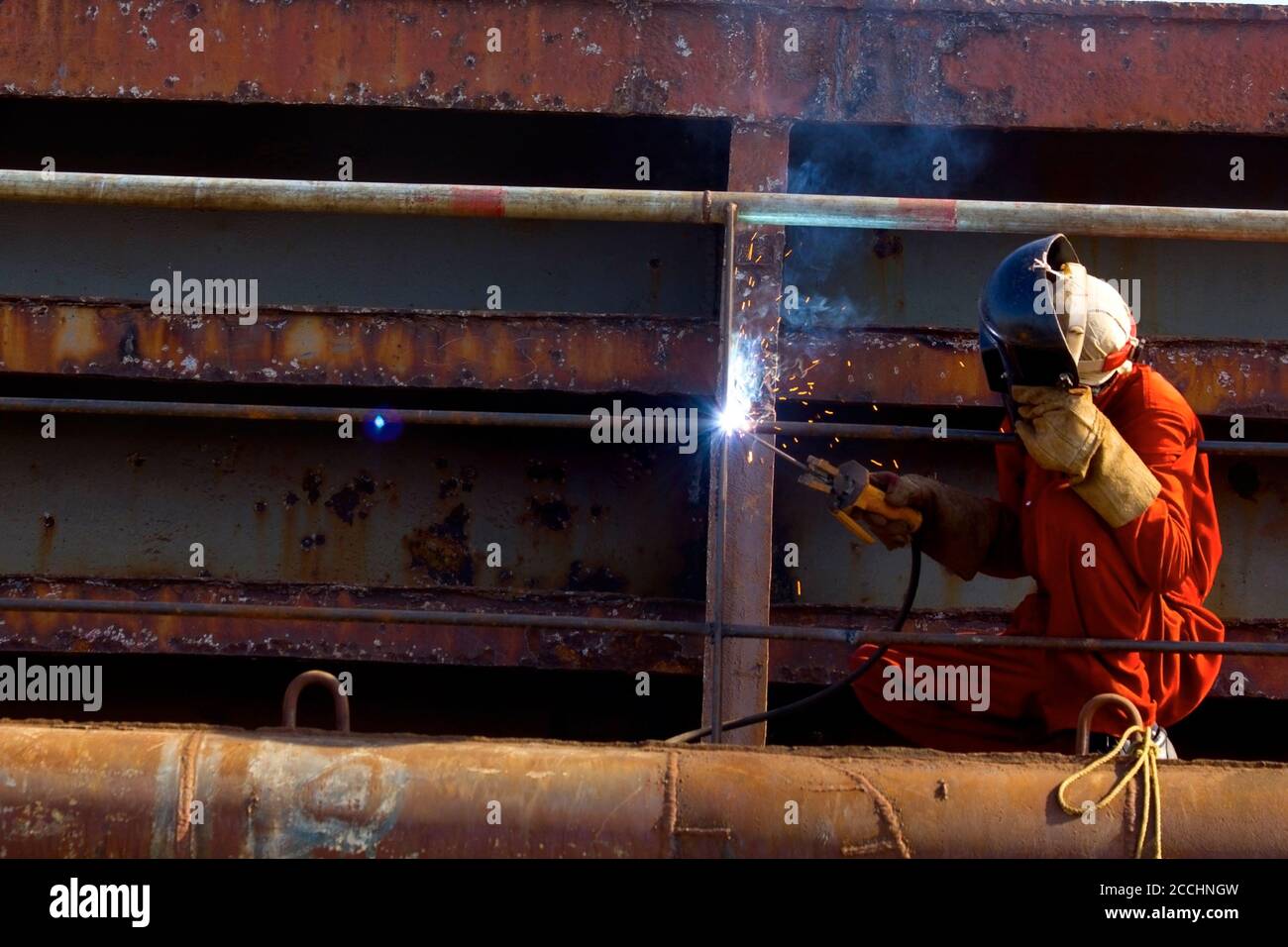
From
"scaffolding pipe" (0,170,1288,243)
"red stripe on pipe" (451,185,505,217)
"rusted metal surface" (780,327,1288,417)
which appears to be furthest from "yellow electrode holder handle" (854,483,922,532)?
"rusted metal surface" (780,327,1288,417)

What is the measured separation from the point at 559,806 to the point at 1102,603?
4.08ft

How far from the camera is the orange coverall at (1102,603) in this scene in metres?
2.84

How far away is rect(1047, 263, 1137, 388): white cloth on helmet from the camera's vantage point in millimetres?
2836

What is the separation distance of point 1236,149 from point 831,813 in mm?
3639

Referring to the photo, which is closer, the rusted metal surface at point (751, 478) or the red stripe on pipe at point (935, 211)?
the red stripe on pipe at point (935, 211)

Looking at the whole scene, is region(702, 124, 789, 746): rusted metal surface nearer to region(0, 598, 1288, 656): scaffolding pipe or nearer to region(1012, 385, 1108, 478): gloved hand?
region(0, 598, 1288, 656): scaffolding pipe

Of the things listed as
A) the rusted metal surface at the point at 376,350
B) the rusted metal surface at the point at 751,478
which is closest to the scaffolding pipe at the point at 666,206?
the rusted metal surface at the point at 751,478

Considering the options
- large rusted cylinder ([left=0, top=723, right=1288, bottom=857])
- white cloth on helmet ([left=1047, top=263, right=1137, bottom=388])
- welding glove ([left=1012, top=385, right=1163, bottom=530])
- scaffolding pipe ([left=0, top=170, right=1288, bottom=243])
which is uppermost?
scaffolding pipe ([left=0, top=170, right=1288, bottom=243])

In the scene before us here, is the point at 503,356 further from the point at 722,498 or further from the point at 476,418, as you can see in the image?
the point at 722,498

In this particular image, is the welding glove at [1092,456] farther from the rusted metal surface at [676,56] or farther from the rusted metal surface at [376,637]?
the rusted metal surface at [676,56]

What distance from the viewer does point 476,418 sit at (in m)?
3.96

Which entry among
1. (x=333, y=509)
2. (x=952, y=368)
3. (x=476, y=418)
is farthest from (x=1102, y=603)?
(x=333, y=509)

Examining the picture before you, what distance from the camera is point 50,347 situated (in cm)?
446

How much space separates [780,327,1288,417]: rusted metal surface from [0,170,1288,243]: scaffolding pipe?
58.4 inches
